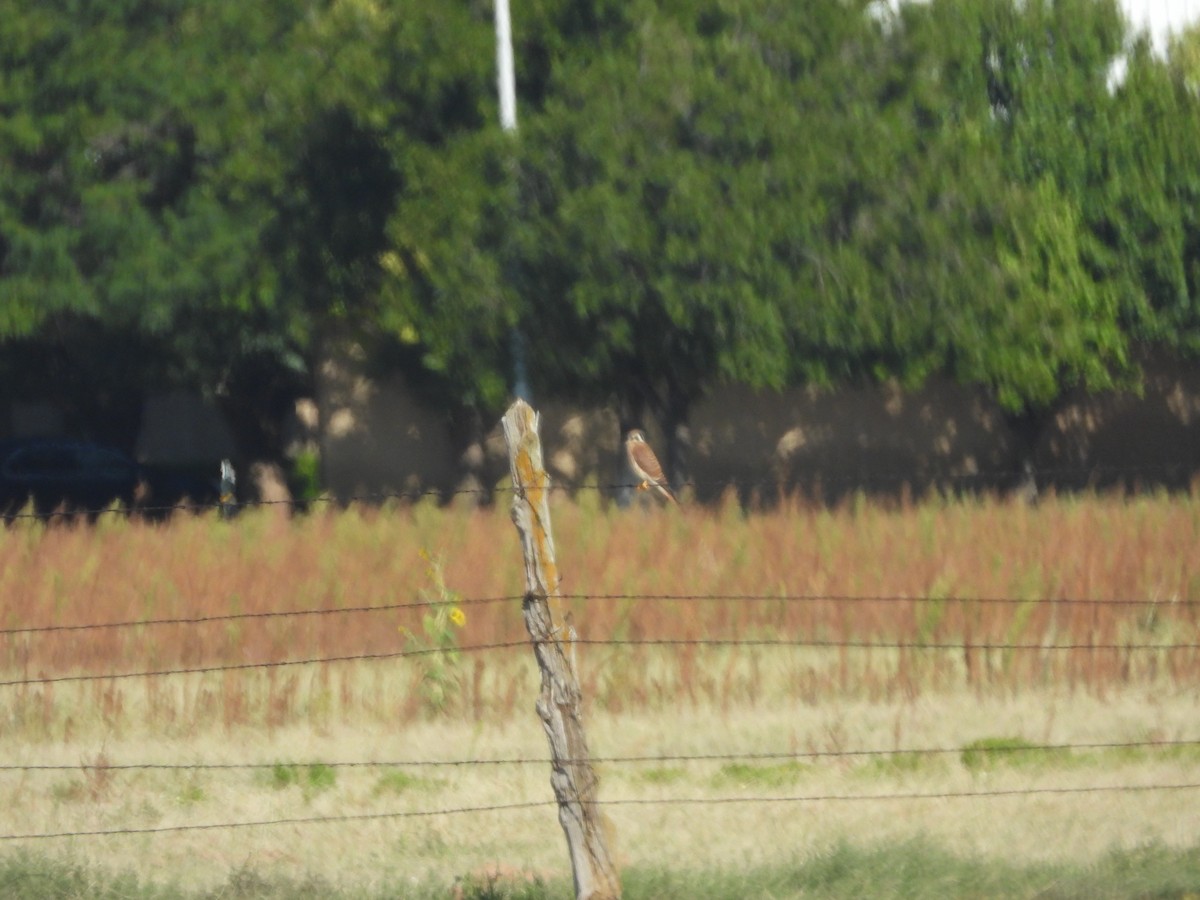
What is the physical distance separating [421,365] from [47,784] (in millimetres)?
17695

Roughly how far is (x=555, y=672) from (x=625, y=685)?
13.9ft

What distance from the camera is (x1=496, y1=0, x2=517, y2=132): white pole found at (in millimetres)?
21188

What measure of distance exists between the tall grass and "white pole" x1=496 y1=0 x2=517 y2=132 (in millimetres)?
8758

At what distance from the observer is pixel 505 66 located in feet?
69.9

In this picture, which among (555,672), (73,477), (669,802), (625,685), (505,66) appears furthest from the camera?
(73,477)

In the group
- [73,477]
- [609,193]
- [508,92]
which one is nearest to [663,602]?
[609,193]

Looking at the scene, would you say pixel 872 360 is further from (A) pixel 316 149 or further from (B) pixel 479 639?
(B) pixel 479 639

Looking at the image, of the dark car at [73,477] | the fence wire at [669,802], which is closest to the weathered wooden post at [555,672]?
the fence wire at [669,802]


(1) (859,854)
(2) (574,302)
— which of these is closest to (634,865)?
(1) (859,854)

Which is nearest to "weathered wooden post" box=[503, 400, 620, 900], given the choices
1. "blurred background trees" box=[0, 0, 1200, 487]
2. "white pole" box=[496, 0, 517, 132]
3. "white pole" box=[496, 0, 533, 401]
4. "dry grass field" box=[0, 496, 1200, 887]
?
"dry grass field" box=[0, 496, 1200, 887]

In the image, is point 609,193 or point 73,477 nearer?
point 609,193

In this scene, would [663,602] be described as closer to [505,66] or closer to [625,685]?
[625,685]

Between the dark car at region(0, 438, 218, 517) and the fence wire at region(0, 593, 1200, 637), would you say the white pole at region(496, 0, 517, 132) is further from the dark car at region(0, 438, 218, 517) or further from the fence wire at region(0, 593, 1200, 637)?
the fence wire at region(0, 593, 1200, 637)

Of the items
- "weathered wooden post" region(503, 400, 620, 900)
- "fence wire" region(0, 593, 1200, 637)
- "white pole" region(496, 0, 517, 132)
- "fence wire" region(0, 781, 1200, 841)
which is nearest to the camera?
"weathered wooden post" region(503, 400, 620, 900)
